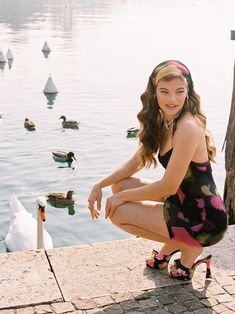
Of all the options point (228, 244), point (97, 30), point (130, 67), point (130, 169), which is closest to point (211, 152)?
point (130, 169)

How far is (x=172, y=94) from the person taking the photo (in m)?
3.73

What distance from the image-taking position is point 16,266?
13.8ft

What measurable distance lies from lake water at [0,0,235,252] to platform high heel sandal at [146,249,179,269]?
5.49 metres

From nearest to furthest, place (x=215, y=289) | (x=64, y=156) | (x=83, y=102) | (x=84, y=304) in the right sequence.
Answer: (x=84, y=304) → (x=215, y=289) → (x=64, y=156) → (x=83, y=102)

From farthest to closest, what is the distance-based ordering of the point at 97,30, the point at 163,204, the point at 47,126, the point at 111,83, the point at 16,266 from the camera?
1. the point at 97,30
2. the point at 111,83
3. the point at 47,126
4. the point at 16,266
5. the point at 163,204

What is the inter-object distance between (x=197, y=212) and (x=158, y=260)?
0.61m

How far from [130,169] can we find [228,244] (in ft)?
3.93

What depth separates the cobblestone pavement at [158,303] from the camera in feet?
12.0

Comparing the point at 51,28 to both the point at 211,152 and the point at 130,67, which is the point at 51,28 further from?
the point at 211,152

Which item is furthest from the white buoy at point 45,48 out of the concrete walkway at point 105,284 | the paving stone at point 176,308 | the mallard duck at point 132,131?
the paving stone at point 176,308

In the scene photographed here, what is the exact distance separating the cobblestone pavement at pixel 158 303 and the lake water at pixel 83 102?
5.71 meters

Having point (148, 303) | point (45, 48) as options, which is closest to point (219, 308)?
point (148, 303)

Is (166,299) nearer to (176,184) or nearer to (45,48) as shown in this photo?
(176,184)

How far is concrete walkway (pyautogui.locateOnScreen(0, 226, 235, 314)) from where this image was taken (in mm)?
3711
